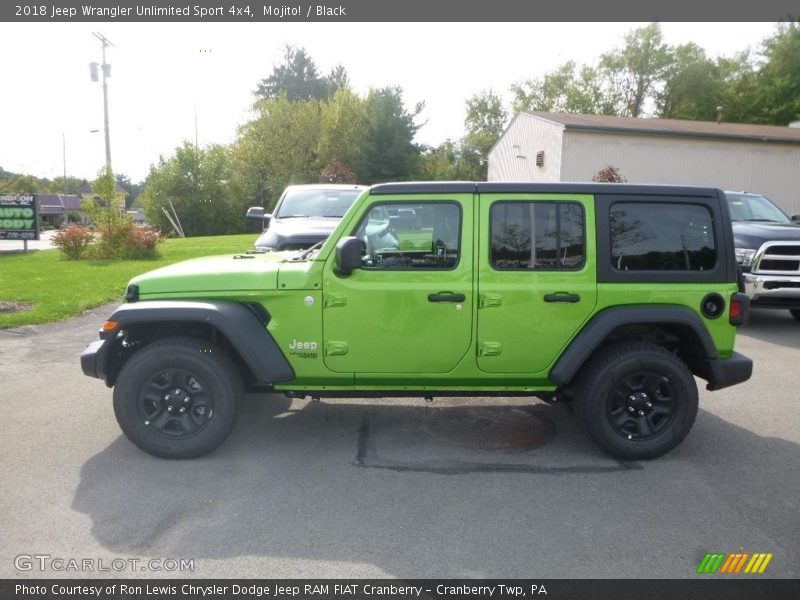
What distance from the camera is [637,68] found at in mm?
49000

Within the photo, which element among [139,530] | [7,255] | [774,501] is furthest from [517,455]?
[7,255]

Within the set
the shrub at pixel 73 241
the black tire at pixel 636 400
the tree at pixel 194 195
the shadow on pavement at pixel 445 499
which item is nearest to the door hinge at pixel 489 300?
the black tire at pixel 636 400

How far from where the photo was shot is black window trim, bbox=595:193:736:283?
423cm

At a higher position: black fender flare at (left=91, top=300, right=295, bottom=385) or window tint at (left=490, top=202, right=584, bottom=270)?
window tint at (left=490, top=202, right=584, bottom=270)

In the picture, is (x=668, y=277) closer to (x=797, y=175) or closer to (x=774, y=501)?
(x=774, y=501)

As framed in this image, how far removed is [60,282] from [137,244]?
15.8ft

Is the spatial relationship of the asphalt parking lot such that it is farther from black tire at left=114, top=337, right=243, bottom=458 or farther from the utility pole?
the utility pole

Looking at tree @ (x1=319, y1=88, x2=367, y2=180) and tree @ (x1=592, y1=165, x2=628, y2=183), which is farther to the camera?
tree @ (x1=319, y1=88, x2=367, y2=180)

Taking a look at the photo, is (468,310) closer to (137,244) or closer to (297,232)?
(297,232)

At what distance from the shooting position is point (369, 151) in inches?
1483

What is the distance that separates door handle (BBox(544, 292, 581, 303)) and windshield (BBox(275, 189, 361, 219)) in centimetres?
546

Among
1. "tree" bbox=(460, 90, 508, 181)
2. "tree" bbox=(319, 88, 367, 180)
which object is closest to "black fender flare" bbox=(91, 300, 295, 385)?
"tree" bbox=(319, 88, 367, 180)

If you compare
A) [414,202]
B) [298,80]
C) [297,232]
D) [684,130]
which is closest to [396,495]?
[414,202]

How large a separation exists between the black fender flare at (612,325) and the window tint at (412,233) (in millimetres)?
1045
